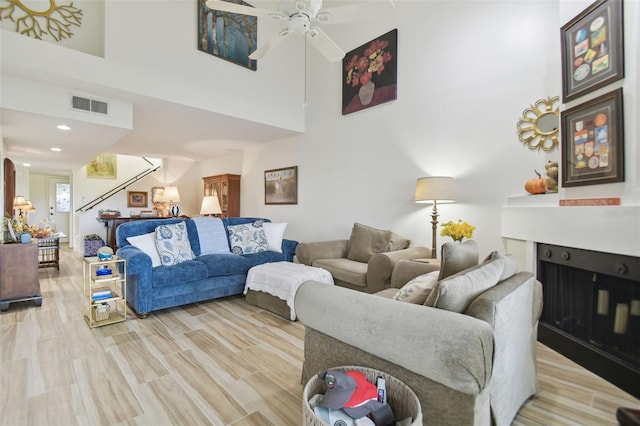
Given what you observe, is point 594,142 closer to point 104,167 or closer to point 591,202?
point 591,202

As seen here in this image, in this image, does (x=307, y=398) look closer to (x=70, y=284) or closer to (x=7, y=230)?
(x=7, y=230)

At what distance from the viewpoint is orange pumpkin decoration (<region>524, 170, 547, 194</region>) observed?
8.43 feet

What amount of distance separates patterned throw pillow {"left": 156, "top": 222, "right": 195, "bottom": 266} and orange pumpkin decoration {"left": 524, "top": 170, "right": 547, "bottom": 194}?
3.58 metres

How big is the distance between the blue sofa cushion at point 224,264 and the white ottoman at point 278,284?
26 centimetres

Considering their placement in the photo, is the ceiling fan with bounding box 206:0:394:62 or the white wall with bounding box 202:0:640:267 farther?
the white wall with bounding box 202:0:640:267

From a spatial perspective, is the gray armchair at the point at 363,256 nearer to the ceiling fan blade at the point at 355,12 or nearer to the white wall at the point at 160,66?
the ceiling fan blade at the point at 355,12

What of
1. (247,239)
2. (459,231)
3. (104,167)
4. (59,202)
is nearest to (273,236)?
(247,239)

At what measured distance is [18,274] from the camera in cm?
331

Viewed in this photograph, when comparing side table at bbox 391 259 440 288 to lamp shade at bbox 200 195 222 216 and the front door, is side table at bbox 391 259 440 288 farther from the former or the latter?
the front door

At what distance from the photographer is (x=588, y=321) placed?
2248 mm

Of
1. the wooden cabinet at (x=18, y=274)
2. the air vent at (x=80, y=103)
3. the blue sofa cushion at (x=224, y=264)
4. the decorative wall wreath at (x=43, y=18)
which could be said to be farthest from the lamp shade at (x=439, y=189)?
the wooden cabinet at (x=18, y=274)

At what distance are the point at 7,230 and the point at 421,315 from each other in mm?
4654

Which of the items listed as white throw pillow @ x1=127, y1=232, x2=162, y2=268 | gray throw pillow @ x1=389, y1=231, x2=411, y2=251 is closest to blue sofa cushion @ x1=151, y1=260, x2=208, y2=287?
white throw pillow @ x1=127, y1=232, x2=162, y2=268

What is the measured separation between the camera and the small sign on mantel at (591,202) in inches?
77.1
